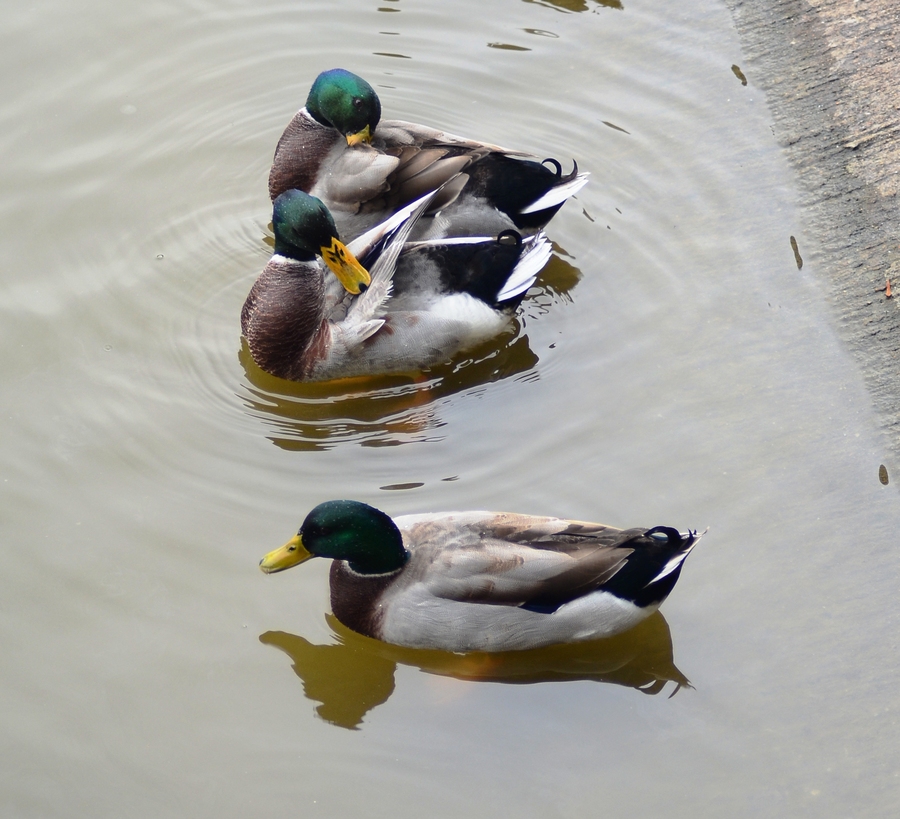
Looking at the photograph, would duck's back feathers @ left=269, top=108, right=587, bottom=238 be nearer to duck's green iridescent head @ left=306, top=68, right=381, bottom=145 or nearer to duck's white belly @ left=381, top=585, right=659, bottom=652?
duck's green iridescent head @ left=306, top=68, right=381, bottom=145

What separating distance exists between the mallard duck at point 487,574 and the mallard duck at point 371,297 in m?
1.30

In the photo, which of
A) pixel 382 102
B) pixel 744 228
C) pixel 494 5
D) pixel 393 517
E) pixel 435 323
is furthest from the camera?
pixel 494 5

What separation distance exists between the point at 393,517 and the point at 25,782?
1.72 metres

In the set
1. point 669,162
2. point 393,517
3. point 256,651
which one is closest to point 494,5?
point 669,162

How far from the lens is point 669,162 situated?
21.9 feet

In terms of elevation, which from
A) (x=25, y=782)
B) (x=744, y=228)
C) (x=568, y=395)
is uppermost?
(x=744, y=228)

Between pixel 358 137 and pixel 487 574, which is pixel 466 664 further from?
pixel 358 137

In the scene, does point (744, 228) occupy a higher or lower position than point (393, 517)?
higher

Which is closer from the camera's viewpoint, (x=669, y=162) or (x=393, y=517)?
(x=393, y=517)

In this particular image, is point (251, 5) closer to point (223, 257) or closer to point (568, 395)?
point (223, 257)

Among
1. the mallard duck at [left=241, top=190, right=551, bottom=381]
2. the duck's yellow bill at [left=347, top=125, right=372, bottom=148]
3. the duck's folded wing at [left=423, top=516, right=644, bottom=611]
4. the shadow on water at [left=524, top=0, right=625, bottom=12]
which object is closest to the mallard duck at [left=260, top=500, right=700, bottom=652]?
the duck's folded wing at [left=423, top=516, right=644, bottom=611]

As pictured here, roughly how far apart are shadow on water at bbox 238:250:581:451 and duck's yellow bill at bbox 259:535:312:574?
0.87 metres

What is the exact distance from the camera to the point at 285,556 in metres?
4.38

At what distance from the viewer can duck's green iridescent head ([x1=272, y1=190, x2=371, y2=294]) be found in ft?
18.1
